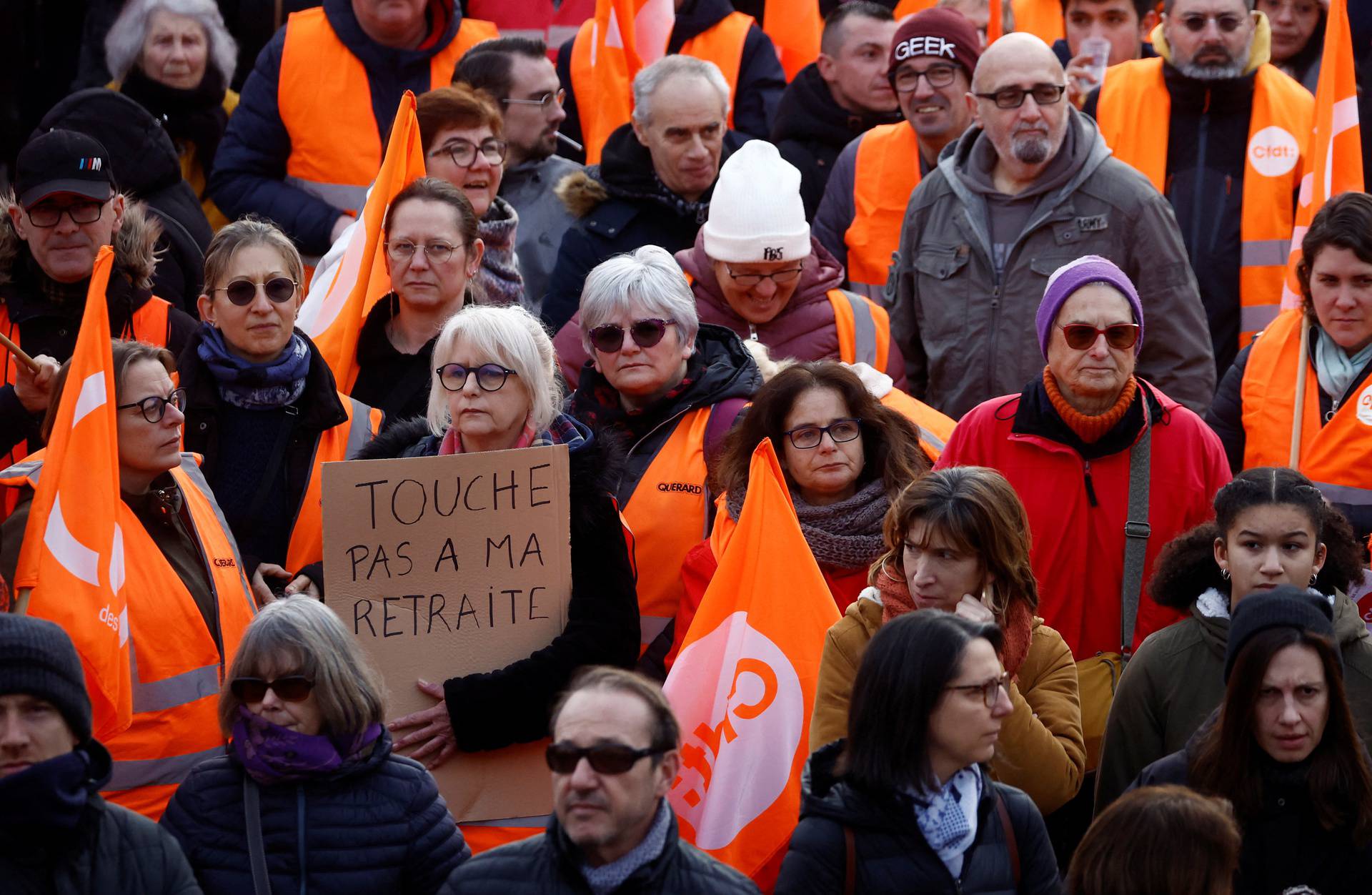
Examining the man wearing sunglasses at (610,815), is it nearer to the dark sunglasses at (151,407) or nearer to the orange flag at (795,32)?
the dark sunglasses at (151,407)

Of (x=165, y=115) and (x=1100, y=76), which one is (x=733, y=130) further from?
(x=165, y=115)

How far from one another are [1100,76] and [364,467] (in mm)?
4991

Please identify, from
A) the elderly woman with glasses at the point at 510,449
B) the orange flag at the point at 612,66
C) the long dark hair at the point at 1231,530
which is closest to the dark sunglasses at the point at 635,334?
the elderly woman with glasses at the point at 510,449

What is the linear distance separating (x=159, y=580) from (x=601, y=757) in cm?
179

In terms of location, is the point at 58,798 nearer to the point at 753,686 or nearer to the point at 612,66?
the point at 753,686

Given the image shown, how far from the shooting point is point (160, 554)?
5.31 m

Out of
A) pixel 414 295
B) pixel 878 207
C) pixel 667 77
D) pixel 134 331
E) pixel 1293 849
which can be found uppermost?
pixel 667 77

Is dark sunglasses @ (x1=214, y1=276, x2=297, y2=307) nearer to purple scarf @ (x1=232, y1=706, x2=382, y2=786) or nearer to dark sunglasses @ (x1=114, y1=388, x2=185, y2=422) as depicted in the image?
dark sunglasses @ (x1=114, y1=388, x2=185, y2=422)

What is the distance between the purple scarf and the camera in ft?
14.1

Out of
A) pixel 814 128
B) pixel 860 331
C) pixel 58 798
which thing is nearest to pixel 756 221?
pixel 860 331

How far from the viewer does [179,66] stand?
8898mm

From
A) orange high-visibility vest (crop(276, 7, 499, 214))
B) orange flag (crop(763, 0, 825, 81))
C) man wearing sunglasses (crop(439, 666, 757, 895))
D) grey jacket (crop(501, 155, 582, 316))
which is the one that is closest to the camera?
man wearing sunglasses (crop(439, 666, 757, 895))

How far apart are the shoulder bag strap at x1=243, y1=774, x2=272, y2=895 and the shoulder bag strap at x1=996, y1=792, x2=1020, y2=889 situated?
1.53m

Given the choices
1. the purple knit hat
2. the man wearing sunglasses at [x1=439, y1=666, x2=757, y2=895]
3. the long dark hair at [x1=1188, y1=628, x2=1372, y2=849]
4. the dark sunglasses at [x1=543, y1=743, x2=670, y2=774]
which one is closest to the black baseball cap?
the purple knit hat
